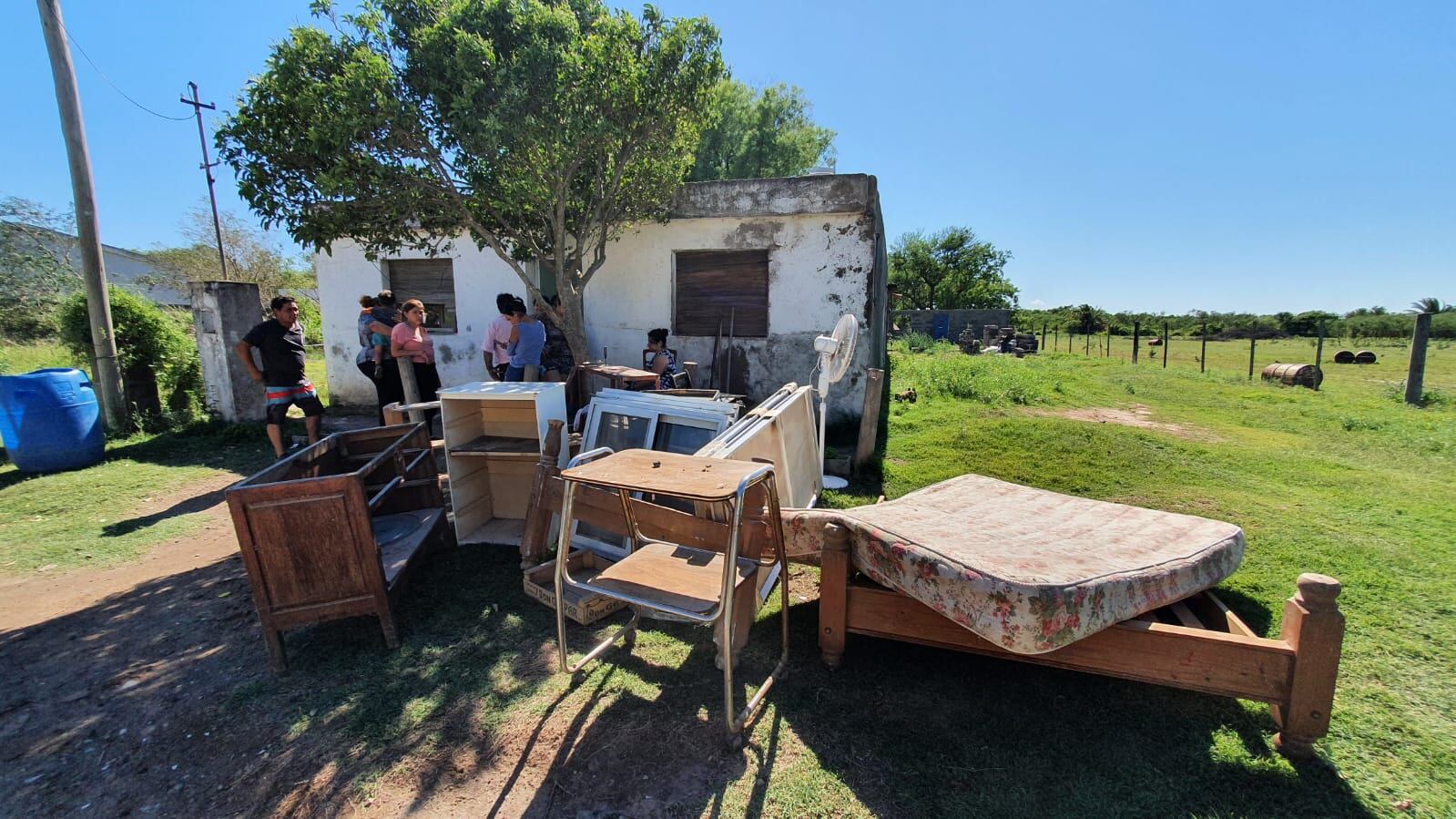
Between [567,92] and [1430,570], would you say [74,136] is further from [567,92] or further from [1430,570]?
[1430,570]

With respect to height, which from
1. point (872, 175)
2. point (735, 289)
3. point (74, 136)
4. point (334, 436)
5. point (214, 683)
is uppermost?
point (74, 136)

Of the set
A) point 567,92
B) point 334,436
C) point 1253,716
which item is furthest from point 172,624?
point 1253,716

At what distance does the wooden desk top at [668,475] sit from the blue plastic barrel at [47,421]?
720 centimetres

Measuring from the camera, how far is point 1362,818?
1.85 meters

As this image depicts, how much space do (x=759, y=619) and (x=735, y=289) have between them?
17.3 ft

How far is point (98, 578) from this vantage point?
377 centimetres

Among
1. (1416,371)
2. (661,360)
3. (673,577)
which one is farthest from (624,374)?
(1416,371)

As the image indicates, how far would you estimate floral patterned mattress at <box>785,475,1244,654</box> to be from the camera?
192 centimetres

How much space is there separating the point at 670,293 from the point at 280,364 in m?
4.39

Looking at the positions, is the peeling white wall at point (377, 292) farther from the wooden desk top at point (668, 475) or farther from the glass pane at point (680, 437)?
the wooden desk top at point (668, 475)

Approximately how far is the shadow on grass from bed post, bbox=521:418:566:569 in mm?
504

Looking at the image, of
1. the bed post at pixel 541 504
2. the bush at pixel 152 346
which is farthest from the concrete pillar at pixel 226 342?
the bed post at pixel 541 504

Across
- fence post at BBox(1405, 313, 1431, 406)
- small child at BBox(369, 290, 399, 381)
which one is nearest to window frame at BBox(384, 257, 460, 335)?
small child at BBox(369, 290, 399, 381)

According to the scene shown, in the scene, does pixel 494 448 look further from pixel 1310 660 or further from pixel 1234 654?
pixel 1310 660
